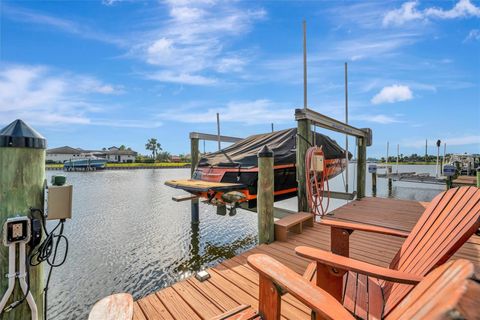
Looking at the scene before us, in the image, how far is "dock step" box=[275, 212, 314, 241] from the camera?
11.9 feet

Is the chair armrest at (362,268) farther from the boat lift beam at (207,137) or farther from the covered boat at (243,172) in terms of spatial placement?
the boat lift beam at (207,137)

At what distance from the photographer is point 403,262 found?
1757 mm

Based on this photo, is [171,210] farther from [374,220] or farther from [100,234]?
[374,220]

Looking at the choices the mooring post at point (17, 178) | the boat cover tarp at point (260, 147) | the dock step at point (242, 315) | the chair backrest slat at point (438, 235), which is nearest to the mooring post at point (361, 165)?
the boat cover tarp at point (260, 147)

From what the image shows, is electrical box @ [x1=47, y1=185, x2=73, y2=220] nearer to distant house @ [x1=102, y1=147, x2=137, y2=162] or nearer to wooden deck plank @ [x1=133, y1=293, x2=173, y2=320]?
wooden deck plank @ [x1=133, y1=293, x2=173, y2=320]

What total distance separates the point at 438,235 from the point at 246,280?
1.81 metres

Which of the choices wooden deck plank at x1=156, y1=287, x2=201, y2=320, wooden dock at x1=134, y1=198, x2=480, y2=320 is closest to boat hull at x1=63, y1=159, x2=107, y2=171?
wooden dock at x1=134, y1=198, x2=480, y2=320

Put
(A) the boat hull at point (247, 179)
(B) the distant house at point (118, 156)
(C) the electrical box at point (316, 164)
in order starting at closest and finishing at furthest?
(C) the electrical box at point (316, 164), (A) the boat hull at point (247, 179), (B) the distant house at point (118, 156)

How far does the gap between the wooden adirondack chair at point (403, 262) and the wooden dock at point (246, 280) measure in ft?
2.08

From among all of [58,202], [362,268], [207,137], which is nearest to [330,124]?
[207,137]

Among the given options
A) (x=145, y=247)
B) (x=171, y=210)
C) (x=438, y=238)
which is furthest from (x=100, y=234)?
(x=438, y=238)

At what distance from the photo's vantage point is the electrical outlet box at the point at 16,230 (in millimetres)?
1587

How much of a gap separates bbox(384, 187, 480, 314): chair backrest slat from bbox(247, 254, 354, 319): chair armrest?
1.96ft

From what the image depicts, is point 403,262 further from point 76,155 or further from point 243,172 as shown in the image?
point 76,155
